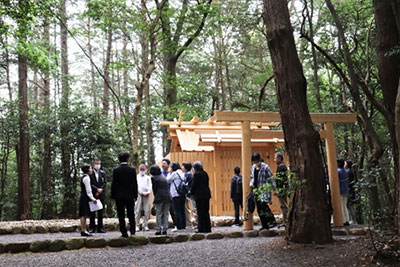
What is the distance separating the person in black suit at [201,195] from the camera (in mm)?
8148

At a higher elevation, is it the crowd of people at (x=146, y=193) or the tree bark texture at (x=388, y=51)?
the tree bark texture at (x=388, y=51)

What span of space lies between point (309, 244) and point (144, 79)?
7.12 m

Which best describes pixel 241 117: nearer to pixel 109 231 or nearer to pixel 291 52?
pixel 291 52

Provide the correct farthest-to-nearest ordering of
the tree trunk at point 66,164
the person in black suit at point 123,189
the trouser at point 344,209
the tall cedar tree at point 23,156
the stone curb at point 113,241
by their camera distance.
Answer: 1. the tree trunk at point 66,164
2. the tall cedar tree at point 23,156
3. the trouser at point 344,209
4. the person in black suit at point 123,189
5. the stone curb at point 113,241

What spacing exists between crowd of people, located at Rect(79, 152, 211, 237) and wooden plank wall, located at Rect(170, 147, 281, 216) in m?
2.92

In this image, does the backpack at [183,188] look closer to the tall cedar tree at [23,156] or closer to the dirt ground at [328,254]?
the dirt ground at [328,254]

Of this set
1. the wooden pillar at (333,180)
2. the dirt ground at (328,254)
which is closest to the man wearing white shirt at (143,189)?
the dirt ground at (328,254)

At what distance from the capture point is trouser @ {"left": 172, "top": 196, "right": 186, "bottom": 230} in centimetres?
901

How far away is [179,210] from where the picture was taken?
917 cm

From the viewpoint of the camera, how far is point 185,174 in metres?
8.84

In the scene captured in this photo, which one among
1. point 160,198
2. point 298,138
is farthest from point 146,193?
point 298,138

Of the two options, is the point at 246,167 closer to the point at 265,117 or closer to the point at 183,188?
the point at 265,117

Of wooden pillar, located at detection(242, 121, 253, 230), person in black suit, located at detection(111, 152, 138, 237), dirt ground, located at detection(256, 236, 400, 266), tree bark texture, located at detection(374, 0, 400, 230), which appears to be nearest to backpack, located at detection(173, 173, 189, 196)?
wooden pillar, located at detection(242, 121, 253, 230)

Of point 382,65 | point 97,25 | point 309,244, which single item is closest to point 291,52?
point 382,65
